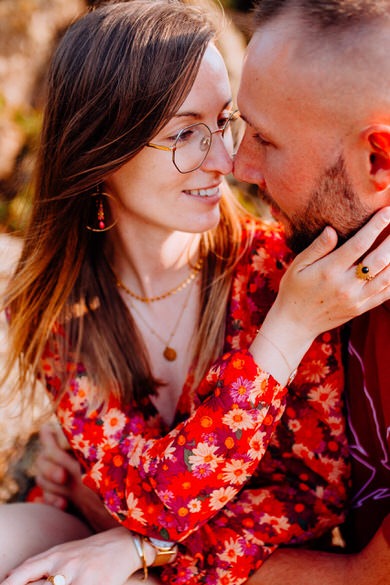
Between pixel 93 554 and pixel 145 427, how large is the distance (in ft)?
1.51

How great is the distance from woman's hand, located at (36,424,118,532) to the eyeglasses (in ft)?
4.57

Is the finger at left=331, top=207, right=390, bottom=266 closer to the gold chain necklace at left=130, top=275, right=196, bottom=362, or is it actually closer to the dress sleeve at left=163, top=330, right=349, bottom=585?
the dress sleeve at left=163, top=330, right=349, bottom=585

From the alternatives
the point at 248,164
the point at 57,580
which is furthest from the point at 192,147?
the point at 57,580

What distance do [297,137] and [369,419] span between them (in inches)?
35.7

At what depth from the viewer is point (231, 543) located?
82.0 inches

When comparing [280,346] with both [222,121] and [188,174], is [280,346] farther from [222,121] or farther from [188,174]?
[222,121]

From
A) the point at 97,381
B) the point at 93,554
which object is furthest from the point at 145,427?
the point at 93,554

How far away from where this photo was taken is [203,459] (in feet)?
6.15

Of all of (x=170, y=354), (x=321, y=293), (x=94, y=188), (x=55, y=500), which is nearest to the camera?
(x=321, y=293)

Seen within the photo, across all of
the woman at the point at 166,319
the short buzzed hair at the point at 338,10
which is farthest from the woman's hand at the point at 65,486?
the short buzzed hair at the point at 338,10

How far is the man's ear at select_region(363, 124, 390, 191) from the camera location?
151cm

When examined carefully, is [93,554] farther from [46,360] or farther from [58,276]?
[58,276]

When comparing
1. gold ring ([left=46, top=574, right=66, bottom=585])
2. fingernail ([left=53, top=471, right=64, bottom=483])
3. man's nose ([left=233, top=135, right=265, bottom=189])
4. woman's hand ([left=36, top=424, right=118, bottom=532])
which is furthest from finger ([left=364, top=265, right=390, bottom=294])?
fingernail ([left=53, top=471, right=64, bottom=483])

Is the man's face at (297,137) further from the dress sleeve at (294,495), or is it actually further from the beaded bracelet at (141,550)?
the beaded bracelet at (141,550)
